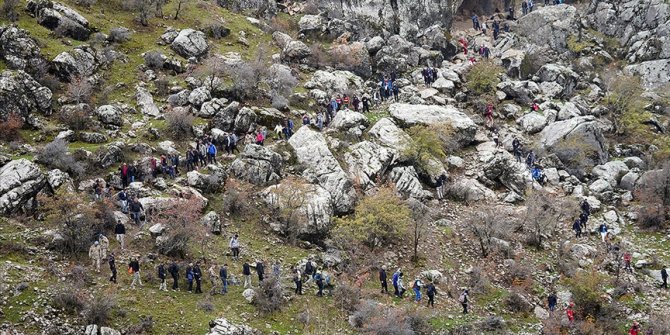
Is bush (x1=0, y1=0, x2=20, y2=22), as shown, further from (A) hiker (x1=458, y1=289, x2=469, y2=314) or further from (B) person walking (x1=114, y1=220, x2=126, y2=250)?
(A) hiker (x1=458, y1=289, x2=469, y2=314)

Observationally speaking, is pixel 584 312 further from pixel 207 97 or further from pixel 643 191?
pixel 207 97

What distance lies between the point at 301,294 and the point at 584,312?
46.7ft

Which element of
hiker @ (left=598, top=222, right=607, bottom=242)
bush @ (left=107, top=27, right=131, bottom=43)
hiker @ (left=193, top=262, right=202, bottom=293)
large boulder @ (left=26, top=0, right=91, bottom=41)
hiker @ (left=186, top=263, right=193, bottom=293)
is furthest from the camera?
bush @ (left=107, top=27, right=131, bottom=43)

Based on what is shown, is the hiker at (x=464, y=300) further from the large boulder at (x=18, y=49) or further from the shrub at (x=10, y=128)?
the large boulder at (x=18, y=49)

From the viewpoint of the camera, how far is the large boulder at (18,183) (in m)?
29.0

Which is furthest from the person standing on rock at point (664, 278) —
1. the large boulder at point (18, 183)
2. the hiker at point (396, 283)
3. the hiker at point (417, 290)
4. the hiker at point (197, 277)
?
the large boulder at point (18, 183)

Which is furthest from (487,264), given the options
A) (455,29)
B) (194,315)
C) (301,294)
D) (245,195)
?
(455,29)

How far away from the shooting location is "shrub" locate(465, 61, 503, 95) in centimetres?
5297

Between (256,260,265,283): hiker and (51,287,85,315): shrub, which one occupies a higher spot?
(51,287,85,315): shrub

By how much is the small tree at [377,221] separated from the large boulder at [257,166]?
5.23m

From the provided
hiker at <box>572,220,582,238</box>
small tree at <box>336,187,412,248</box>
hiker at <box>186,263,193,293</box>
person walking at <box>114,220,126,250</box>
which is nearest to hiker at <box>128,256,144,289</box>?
hiker at <box>186,263,193,293</box>

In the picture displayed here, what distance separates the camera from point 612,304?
3178 cm

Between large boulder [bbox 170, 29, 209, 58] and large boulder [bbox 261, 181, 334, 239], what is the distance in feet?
62.5

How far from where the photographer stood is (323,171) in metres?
38.3
